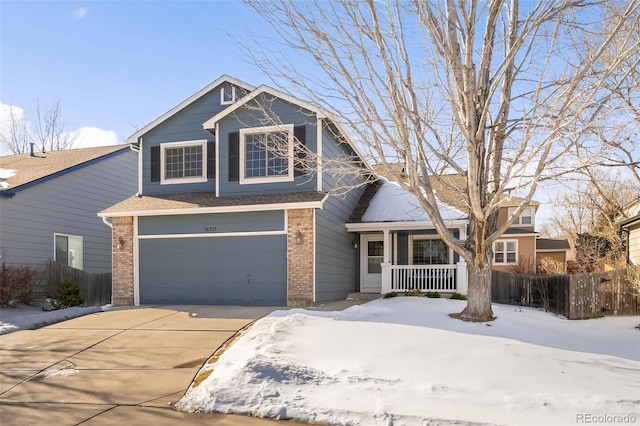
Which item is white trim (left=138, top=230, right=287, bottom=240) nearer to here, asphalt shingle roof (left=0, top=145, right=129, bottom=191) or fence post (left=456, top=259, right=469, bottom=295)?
asphalt shingle roof (left=0, top=145, right=129, bottom=191)

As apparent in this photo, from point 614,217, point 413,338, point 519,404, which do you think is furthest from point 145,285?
point 614,217

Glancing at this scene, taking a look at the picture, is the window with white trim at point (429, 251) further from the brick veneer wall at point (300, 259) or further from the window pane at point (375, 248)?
the brick veneer wall at point (300, 259)

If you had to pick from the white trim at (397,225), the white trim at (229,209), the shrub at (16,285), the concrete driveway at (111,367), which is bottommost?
the concrete driveway at (111,367)

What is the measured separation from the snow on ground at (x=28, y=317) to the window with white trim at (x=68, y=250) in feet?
12.7

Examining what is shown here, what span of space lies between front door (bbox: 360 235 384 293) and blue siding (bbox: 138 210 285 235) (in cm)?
506

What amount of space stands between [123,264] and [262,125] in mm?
5718

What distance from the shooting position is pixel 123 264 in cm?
1360

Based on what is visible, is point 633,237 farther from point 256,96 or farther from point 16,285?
point 16,285

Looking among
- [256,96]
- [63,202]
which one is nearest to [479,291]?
[256,96]

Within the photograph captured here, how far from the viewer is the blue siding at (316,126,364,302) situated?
12641mm

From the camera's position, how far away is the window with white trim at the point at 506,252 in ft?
80.3

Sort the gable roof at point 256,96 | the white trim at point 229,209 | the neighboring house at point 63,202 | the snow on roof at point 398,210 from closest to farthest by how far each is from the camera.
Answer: the white trim at point 229,209, the gable roof at point 256,96, the neighboring house at point 63,202, the snow on roof at point 398,210

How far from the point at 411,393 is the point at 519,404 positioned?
1.09 meters

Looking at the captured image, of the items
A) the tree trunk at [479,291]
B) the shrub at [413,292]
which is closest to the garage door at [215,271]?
the shrub at [413,292]
